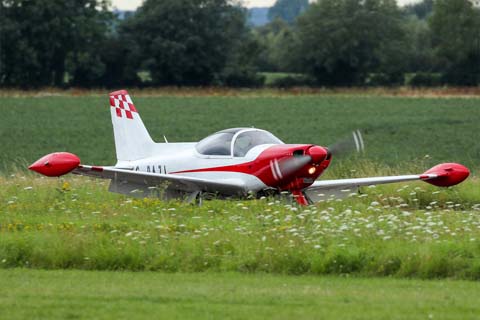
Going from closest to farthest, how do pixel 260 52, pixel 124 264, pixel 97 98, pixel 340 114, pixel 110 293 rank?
pixel 110 293 → pixel 124 264 → pixel 340 114 → pixel 97 98 → pixel 260 52

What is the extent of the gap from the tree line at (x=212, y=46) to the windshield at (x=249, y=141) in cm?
6074

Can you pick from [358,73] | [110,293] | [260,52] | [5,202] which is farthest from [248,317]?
[260,52]

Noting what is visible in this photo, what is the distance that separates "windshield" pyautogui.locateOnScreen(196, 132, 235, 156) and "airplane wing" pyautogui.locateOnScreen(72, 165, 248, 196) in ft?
1.61

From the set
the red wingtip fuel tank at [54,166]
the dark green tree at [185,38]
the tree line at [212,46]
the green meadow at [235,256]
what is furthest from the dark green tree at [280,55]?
the red wingtip fuel tank at [54,166]

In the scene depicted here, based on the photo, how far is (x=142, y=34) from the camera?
83125 mm

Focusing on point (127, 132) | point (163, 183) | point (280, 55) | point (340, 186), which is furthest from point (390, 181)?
point (280, 55)

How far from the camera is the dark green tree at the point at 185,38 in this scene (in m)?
79.9

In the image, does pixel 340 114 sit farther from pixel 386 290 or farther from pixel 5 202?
pixel 386 290

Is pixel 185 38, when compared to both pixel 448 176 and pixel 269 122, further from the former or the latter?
pixel 448 176

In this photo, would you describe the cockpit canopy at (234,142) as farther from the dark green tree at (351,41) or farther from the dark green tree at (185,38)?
the dark green tree at (351,41)

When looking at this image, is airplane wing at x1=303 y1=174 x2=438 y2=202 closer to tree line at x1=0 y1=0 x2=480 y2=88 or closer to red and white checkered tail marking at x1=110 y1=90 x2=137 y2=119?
red and white checkered tail marking at x1=110 y1=90 x2=137 y2=119

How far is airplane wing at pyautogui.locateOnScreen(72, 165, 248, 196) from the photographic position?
14.8 metres

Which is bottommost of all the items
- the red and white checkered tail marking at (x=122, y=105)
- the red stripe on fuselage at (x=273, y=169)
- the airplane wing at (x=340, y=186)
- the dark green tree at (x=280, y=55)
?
the dark green tree at (x=280, y=55)

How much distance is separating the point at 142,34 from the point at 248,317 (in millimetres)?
76933
